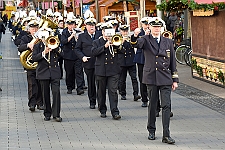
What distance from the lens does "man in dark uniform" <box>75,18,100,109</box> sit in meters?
13.9

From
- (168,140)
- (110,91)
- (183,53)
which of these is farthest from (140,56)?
(183,53)

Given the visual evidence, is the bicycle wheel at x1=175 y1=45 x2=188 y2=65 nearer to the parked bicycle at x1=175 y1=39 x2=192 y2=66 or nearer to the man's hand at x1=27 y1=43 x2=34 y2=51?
the parked bicycle at x1=175 y1=39 x2=192 y2=66

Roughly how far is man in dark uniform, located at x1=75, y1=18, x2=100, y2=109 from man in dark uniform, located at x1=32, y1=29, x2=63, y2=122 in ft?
5.44

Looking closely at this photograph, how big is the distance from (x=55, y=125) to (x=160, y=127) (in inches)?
74.9

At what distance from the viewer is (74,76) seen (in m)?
17.0

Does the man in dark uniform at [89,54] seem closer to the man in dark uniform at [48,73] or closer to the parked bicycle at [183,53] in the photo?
the man in dark uniform at [48,73]

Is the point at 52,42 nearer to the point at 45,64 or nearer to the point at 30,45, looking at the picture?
the point at 45,64

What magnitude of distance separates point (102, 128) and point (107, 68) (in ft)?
4.86

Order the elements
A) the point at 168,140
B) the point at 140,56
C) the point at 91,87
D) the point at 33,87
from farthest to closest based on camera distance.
A: the point at 91,87, the point at 140,56, the point at 33,87, the point at 168,140

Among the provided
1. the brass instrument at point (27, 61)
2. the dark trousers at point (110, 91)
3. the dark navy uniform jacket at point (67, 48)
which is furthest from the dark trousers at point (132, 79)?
the brass instrument at point (27, 61)

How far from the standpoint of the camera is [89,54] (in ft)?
46.9

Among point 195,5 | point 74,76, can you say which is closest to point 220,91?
point 195,5

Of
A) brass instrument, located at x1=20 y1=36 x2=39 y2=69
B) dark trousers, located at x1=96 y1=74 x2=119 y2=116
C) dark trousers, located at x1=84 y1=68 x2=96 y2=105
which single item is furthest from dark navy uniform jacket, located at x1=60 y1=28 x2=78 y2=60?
dark trousers, located at x1=96 y1=74 x2=119 y2=116

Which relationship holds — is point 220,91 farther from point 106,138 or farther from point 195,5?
point 106,138
